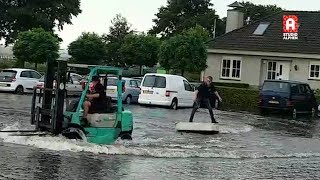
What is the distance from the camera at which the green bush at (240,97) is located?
122 ft

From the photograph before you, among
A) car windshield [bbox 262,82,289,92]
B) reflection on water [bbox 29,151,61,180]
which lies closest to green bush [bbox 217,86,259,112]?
car windshield [bbox 262,82,289,92]

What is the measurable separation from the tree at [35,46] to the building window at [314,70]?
1928 centimetres

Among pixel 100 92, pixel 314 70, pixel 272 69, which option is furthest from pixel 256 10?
pixel 100 92

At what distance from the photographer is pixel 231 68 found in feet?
151

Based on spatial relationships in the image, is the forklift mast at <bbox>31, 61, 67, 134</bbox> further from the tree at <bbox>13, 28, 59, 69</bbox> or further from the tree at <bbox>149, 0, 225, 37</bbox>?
the tree at <bbox>149, 0, 225, 37</bbox>

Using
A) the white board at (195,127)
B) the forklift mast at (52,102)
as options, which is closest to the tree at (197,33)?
the white board at (195,127)

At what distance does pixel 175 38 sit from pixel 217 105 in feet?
36.5

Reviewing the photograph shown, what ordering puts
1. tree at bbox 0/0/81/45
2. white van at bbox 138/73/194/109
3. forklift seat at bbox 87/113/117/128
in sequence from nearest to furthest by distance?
1. forklift seat at bbox 87/113/117/128
2. white van at bbox 138/73/194/109
3. tree at bbox 0/0/81/45

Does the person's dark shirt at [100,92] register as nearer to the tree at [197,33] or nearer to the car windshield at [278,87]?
the car windshield at [278,87]

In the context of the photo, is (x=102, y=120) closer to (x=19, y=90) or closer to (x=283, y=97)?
(x=283, y=97)

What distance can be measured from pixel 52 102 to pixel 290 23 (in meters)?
34.8

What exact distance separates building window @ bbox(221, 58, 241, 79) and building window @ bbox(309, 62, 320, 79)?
209 inches

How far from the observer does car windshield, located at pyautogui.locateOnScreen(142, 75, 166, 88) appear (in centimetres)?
2967

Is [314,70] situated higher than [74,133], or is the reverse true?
[314,70]
